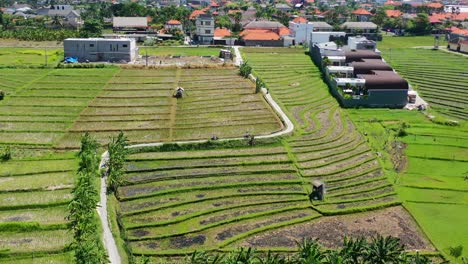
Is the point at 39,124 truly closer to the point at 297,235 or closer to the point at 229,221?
the point at 229,221

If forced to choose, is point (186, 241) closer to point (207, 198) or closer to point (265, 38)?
point (207, 198)

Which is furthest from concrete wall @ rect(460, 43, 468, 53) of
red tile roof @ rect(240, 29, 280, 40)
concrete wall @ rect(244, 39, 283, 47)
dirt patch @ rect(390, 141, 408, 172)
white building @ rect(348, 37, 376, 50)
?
dirt patch @ rect(390, 141, 408, 172)

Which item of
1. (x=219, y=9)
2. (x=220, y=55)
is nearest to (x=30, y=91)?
(x=220, y=55)

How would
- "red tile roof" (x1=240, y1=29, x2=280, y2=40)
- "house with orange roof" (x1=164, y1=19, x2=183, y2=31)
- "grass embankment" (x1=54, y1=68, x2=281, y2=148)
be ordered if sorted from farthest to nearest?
"house with orange roof" (x1=164, y1=19, x2=183, y2=31) → "red tile roof" (x1=240, y1=29, x2=280, y2=40) → "grass embankment" (x1=54, y1=68, x2=281, y2=148)

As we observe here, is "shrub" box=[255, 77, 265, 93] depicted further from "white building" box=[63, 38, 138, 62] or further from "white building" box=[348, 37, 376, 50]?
"white building" box=[348, 37, 376, 50]

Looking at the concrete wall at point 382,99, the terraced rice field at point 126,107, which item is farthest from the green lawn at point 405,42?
the terraced rice field at point 126,107
